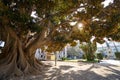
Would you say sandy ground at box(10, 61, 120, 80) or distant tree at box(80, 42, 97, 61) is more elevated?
distant tree at box(80, 42, 97, 61)

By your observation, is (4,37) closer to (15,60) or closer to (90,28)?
(15,60)

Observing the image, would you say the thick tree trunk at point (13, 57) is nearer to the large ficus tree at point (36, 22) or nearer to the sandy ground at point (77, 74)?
the large ficus tree at point (36, 22)

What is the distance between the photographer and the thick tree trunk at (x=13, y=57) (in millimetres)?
13141

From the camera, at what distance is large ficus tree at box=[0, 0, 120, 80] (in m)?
10.7

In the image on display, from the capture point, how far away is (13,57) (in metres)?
14.5

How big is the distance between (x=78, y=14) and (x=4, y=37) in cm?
606

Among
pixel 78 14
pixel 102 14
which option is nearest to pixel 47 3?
pixel 78 14

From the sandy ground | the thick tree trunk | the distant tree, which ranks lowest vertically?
the sandy ground

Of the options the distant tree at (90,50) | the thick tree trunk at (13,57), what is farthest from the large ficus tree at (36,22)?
the distant tree at (90,50)

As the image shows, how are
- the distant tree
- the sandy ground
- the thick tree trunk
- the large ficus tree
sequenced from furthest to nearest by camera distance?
the distant tree
the thick tree trunk
the sandy ground
the large ficus tree

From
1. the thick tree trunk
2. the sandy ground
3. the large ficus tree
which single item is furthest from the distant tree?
the thick tree trunk

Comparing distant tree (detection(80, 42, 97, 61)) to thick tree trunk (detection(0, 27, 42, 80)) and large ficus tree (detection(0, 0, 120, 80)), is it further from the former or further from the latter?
thick tree trunk (detection(0, 27, 42, 80))

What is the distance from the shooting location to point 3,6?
9.73 meters

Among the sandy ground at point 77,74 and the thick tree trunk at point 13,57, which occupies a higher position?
the thick tree trunk at point 13,57
